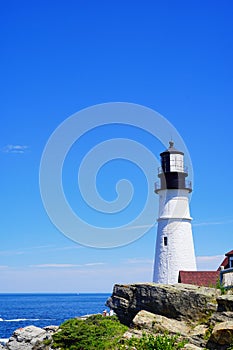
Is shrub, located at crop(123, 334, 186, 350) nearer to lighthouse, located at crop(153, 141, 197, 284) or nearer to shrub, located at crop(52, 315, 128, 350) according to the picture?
shrub, located at crop(52, 315, 128, 350)

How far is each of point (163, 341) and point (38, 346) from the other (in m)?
8.93

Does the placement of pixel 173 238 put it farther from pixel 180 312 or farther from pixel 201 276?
pixel 180 312

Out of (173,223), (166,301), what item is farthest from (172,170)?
(166,301)

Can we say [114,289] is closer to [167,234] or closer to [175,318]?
[175,318]

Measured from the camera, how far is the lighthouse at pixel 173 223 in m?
31.2

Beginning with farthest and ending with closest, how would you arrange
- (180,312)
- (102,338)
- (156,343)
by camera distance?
1. (102,338)
2. (180,312)
3. (156,343)

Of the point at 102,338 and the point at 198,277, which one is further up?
the point at 198,277

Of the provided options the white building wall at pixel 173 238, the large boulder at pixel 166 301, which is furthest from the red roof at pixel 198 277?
the large boulder at pixel 166 301

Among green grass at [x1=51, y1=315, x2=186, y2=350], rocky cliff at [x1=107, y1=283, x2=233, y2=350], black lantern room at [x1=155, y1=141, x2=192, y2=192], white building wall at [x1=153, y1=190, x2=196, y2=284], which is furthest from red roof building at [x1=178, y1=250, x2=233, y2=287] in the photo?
rocky cliff at [x1=107, y1=283, x2=233, y2=350]

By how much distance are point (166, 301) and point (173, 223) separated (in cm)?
1525

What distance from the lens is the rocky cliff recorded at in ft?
46.7

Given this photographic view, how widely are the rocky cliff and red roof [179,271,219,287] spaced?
399 inches

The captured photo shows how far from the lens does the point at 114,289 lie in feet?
62.4

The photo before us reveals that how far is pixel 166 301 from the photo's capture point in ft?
54.9
